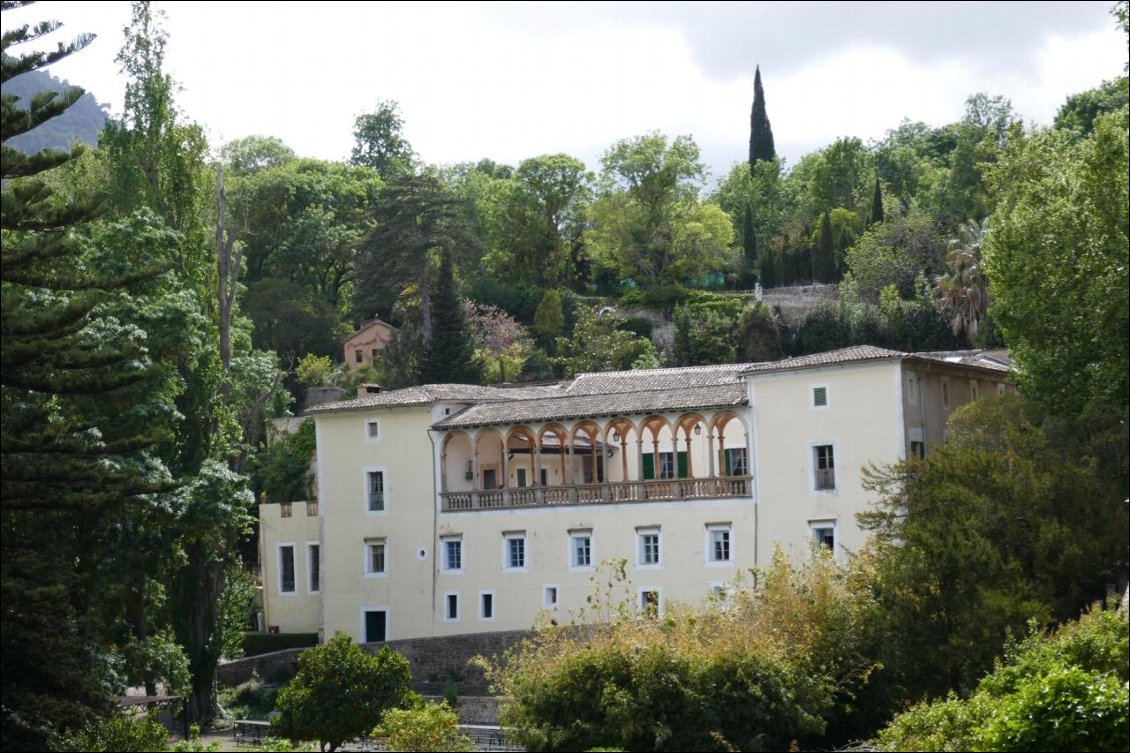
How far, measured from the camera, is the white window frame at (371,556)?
146 ft

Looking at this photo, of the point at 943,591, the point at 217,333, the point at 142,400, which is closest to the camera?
the point at 943,591

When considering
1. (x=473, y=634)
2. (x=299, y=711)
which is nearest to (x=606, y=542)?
(x=473, y=634)

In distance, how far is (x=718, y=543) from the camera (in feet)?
131

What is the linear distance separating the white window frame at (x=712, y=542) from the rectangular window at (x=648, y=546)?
4.12 ft

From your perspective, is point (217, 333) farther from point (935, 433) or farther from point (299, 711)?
point (935, 433)

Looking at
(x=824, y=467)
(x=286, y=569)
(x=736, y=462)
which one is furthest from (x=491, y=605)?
Result: (x=824, y=467)

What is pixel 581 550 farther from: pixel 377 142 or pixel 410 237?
pixel 377 142

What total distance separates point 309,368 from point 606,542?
27.8m

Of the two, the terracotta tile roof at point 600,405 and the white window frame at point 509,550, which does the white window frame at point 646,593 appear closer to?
the white window frame at point 509,550

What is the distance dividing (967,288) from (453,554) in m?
23.2

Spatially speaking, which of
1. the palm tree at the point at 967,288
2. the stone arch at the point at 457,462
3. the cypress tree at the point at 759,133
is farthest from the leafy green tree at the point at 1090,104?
the stone arch at the point at 457,462

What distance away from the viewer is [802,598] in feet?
102

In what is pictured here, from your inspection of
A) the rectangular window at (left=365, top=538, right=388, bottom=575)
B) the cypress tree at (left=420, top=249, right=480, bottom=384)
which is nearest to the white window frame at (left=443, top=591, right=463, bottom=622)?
the rectangular window at (left=365, top=538, right=388, bottom=575)

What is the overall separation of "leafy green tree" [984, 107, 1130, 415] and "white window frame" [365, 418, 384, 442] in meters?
16.4
